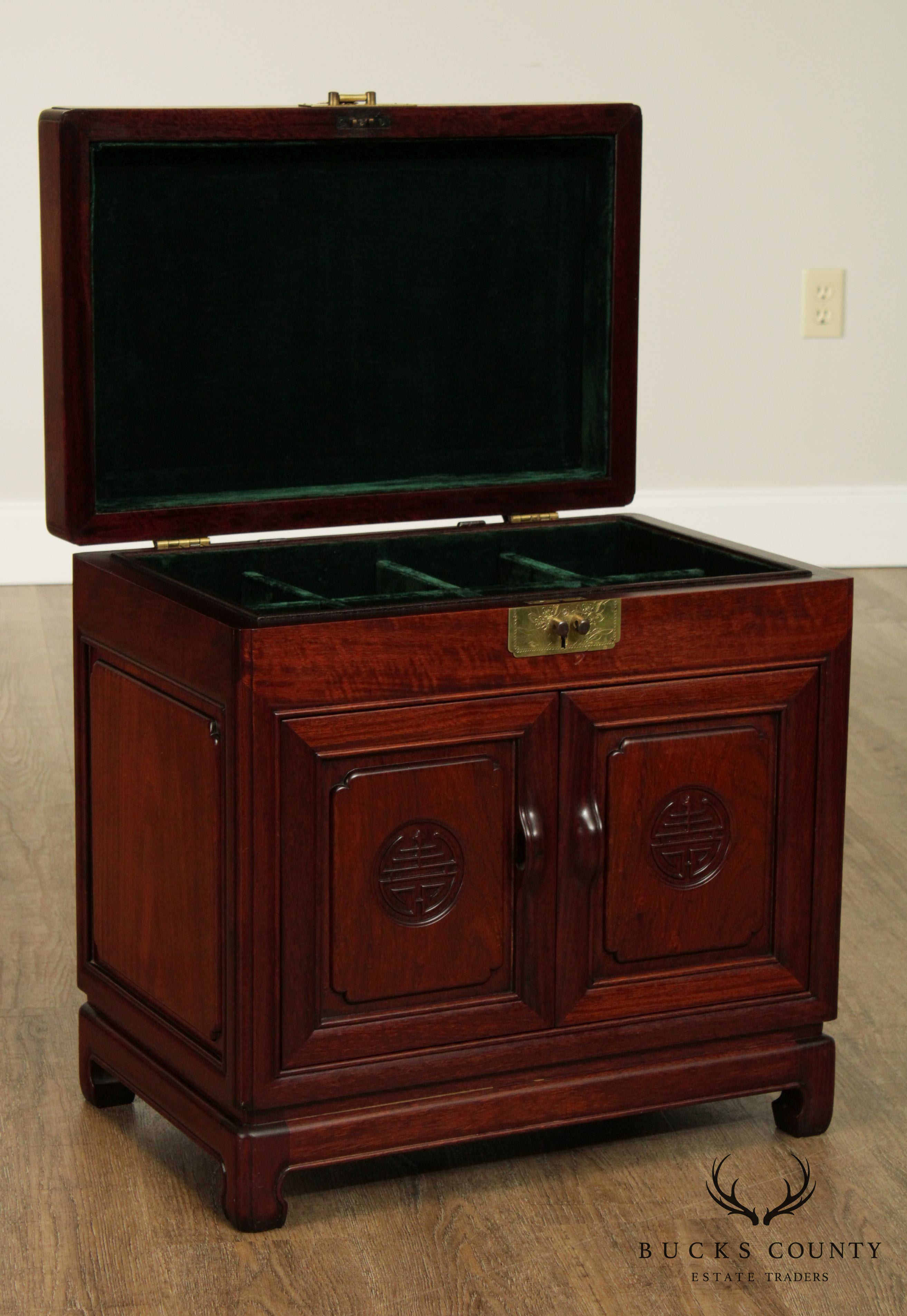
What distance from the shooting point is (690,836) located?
1.84 m

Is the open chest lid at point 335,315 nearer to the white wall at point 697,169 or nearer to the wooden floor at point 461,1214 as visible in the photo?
the wooden floor at point 461,1214

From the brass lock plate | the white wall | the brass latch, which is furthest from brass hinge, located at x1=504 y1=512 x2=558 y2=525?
the white wall

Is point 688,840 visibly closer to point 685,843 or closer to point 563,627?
point 685,843

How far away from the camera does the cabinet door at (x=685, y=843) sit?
70.6 inches

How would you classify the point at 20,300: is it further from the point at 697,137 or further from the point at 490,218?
the point at 490,218

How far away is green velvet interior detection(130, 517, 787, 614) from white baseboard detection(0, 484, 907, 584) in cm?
246

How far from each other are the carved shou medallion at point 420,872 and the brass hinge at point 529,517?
0.45 metres

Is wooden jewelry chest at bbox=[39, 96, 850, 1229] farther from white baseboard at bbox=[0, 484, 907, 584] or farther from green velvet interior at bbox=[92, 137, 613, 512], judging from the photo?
white baseboard at bbox=[0, 484, 907, 584]

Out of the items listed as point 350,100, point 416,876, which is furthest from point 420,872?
point 350,100

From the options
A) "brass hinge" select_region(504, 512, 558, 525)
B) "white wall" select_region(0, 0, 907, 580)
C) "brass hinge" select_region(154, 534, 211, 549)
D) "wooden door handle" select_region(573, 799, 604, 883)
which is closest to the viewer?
"wooden door handle" select_region(573, 799, 604, 883)

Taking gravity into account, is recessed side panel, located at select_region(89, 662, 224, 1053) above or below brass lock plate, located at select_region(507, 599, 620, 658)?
below

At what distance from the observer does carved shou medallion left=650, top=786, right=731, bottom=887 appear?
6.00ft

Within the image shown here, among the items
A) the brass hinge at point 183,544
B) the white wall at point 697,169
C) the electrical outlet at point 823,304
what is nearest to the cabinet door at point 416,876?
the brass hinge at point 183,544

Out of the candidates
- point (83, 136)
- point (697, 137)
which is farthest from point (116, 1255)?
point (697, 137)
